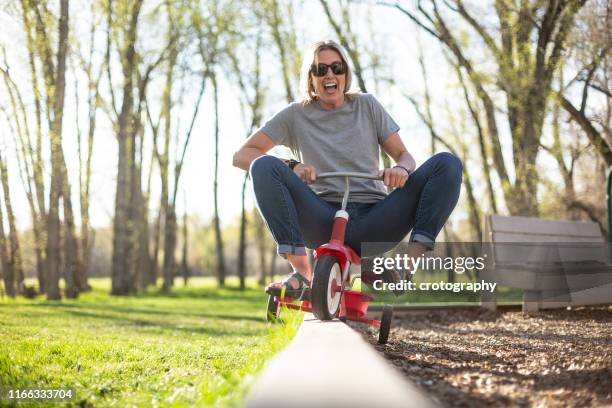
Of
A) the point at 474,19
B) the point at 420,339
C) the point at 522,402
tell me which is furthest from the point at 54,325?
the point at 474,19

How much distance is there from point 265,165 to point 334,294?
0.73 m

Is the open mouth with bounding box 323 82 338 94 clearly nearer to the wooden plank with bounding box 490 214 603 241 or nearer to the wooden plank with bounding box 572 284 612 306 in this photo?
the wooden plank with bounding box 572 284 612 306

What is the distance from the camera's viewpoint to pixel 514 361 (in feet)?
10.4

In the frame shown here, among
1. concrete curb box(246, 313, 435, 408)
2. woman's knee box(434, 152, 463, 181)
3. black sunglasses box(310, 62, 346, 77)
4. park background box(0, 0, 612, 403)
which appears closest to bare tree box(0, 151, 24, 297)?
park background box(0, 0, 612, 403)

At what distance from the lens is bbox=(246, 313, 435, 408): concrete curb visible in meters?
1.36

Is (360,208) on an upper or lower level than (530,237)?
upper

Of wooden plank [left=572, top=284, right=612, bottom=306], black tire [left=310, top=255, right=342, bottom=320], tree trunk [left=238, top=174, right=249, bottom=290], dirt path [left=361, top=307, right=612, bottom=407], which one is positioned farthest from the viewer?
tree trunk [left=238, top=174, right=249, bottom=290]

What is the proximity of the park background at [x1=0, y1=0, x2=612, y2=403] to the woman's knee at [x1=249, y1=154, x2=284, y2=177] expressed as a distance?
32.5 inches

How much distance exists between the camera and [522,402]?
2.08m

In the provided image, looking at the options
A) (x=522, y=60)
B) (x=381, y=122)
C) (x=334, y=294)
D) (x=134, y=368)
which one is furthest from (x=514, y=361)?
(x=522, y=60)

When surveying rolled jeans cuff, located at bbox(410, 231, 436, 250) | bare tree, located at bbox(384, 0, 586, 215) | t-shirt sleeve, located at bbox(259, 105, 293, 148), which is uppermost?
bare tree, located at bbox(384, 0, 586, 215)

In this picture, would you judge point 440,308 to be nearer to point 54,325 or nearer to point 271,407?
point 54,325

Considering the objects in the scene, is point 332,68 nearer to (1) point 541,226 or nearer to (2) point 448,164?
(2) point 448,164

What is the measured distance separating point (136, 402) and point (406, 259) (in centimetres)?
164
